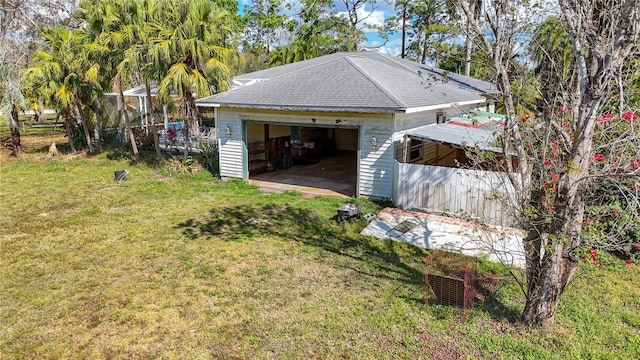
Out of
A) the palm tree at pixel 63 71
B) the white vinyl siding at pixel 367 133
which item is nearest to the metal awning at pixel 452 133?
the white vinyl siding at pixel 367 133

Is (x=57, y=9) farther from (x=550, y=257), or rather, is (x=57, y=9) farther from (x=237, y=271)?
(x=550, y=257)

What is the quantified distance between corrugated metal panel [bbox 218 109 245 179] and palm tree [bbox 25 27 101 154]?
5.64 metres

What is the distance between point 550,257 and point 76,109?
A: 19.6 meters

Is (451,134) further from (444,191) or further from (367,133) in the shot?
(367,133)

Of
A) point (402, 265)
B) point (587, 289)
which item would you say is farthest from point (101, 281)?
point (587, 289)

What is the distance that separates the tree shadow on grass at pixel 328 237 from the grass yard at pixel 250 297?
0.12ft

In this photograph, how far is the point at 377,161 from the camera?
1168 cm

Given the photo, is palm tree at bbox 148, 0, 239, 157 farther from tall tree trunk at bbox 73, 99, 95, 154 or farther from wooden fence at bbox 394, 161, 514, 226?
wooden fence at bbox 394, 161, 514, 226

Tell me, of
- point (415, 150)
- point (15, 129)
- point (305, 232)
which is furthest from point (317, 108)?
point (15, 129)

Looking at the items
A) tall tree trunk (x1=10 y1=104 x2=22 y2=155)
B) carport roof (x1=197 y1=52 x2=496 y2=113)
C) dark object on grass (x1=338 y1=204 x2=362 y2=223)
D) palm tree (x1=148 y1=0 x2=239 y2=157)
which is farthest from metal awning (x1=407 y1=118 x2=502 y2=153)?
tall tree trunk (x1=10 y1=104 x2=22 y2=155)

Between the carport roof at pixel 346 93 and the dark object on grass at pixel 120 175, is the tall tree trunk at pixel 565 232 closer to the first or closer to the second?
the carport roof at pixel 346 93

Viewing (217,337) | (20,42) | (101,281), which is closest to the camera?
(217,337)

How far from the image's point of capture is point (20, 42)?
80.8 feet

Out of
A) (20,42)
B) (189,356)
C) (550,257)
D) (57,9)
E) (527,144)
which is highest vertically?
(57,9)
